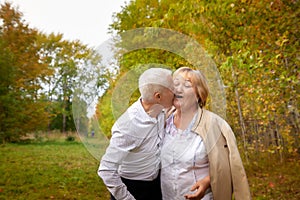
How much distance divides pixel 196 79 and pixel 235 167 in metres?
0.46

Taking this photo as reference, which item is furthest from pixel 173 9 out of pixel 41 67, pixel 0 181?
pixel 41 67

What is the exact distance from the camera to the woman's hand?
1.60 meters

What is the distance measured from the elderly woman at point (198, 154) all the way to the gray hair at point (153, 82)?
0.54ft

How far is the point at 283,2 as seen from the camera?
416cm

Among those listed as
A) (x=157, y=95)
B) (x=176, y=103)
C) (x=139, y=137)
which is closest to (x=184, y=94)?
(x=176, y=103)

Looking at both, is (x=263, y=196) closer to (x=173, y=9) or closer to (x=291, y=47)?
(x=291, y=47)

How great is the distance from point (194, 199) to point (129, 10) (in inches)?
→ 68.1

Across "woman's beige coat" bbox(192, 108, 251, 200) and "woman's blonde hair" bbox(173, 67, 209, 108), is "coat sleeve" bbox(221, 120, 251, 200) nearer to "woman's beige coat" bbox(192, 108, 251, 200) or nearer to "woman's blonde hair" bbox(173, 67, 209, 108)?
"woman's beige coat" bbox(192, 108, 251, 200)

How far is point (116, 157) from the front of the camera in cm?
138

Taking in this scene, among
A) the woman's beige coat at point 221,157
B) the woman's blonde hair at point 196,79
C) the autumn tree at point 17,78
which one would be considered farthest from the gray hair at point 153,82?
the autumn tree at point 17,78

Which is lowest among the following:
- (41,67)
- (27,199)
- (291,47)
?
(27,199)

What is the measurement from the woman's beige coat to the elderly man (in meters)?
0.22

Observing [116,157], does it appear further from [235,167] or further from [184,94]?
[235,167]

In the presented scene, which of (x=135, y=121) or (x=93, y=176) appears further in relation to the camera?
(x=93, y=176)
